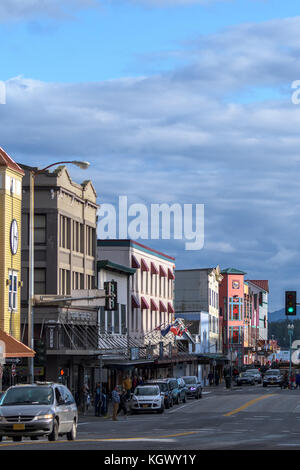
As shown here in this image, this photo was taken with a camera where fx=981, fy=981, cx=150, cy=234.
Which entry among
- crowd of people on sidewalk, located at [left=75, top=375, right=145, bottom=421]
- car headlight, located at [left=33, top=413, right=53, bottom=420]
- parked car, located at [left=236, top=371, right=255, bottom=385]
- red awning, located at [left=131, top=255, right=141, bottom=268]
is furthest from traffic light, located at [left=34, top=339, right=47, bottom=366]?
parked car, located at [left=236, top=371, right=255, bottom=385]

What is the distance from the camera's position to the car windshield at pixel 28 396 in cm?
2839

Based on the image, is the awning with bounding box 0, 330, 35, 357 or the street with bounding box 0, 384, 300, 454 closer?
the street with bounding box 0, 384, 300, 454

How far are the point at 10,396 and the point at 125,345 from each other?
42737 millimetres

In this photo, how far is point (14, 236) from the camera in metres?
52.0

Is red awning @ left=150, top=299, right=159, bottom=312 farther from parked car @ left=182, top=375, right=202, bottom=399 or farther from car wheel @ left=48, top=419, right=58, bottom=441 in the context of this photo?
car wheel @ left=48, top=419, right=58, bottom=441

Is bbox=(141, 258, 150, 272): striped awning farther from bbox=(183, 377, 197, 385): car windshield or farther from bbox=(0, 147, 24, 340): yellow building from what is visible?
bbox=(0, 147, 24, 340): yellow building

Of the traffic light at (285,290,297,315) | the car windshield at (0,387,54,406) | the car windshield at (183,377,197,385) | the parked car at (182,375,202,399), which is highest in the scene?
the traffic light at (285,290,297,315)

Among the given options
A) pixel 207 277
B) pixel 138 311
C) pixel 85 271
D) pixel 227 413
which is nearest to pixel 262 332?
pixel 207 277

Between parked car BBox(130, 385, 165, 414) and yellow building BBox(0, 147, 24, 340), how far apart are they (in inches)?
291

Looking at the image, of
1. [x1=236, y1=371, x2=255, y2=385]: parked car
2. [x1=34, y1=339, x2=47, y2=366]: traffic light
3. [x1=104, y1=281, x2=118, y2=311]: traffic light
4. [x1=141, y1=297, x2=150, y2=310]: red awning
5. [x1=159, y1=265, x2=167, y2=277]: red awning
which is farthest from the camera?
[x1=236, y1=371, x2=255, y2=385]: parked car

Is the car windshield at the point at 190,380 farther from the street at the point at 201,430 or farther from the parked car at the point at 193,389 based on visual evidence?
the street at the point at 201,430

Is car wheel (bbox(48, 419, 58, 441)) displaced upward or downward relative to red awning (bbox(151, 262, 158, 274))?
downward

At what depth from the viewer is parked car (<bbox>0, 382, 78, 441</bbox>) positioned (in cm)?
2725

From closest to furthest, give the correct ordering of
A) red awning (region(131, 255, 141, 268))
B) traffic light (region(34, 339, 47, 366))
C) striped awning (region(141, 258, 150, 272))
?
traffic light (region(34, 339, 47, 366)), red awning (region(131, 255, 141, 268)), striped awning (region(141, 258, 150, 272))
